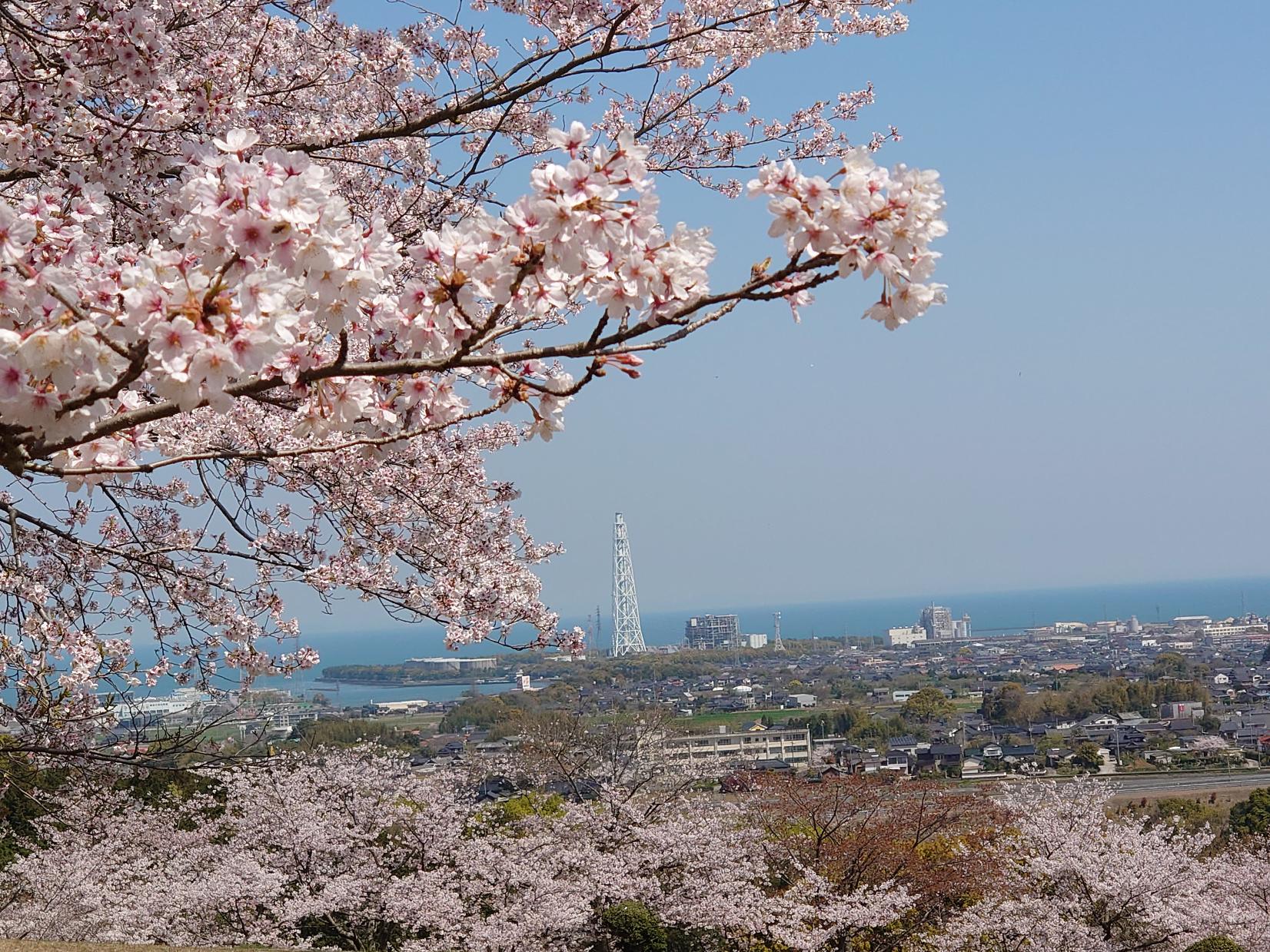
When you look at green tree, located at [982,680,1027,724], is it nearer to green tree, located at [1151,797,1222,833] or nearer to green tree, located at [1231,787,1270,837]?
green tree, located at [1151,797,1222,833]

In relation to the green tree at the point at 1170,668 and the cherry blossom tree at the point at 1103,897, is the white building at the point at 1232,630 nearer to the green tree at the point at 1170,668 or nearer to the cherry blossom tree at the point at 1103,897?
the green tree at the point at 1170,668

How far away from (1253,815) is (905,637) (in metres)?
67.4

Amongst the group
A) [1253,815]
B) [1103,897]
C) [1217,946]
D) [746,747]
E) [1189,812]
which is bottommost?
[1189,812]

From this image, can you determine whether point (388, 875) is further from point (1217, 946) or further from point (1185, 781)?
point (1185, 781)

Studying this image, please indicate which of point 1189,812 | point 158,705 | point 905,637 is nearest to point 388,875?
point 158,705

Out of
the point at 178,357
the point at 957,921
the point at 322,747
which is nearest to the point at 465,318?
the point at 178,357

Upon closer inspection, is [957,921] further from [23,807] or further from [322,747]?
[23,807]

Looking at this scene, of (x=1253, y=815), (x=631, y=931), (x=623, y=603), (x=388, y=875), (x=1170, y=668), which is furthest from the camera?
(x=623, y=603)

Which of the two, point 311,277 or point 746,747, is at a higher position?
point 311,277

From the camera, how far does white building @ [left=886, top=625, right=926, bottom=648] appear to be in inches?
3155

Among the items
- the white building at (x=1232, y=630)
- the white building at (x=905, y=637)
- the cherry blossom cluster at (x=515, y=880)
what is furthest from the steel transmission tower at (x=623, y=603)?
the cherry blossom cluster at (x=515, y=880)

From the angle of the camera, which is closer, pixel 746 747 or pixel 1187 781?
pixel 746 747

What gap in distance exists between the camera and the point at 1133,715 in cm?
3722

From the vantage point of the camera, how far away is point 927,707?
123 ft
